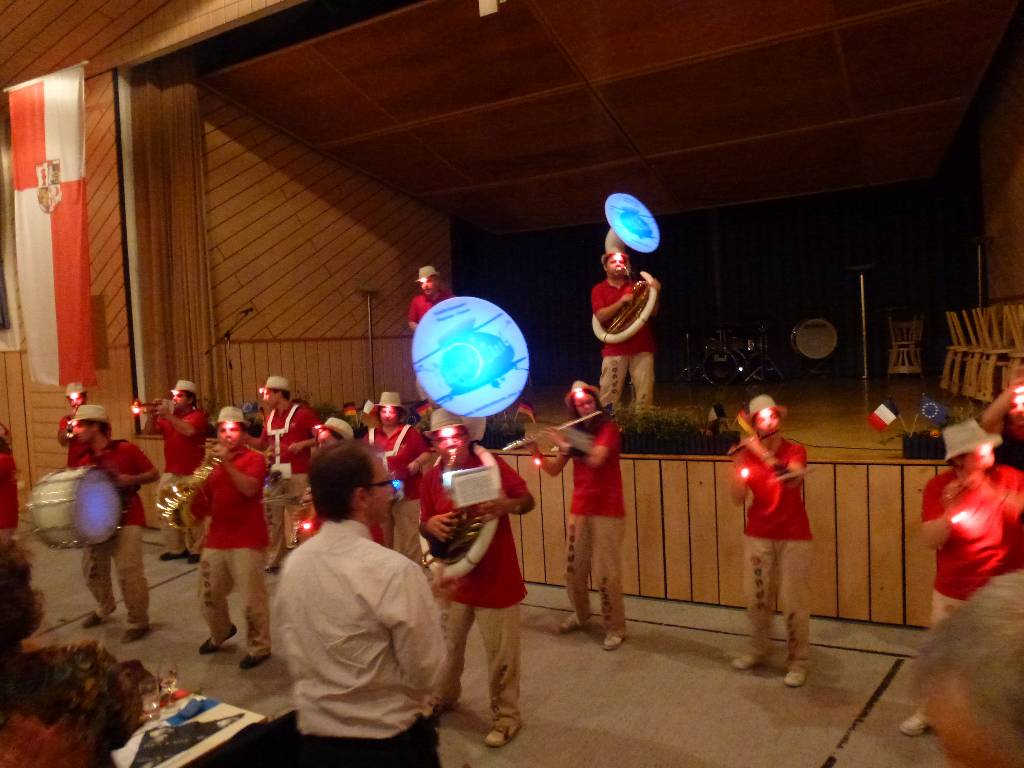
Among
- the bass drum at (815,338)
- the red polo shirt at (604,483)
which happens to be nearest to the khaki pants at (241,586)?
the red polo shirt at (604,483)

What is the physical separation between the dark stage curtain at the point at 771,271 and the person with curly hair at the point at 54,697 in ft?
35.4

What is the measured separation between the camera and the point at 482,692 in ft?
12.1

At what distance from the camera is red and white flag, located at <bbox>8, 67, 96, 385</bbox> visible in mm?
6777

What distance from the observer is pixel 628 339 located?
5219mm

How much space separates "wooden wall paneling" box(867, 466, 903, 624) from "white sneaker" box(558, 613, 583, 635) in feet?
6.12

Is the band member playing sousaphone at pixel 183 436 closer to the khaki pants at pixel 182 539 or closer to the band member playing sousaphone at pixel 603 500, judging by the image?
the khaki pants at pixel 182 539

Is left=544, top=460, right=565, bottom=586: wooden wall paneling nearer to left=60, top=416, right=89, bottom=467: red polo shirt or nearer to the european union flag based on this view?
the european union flag

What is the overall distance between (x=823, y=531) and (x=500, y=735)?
8.24 ft

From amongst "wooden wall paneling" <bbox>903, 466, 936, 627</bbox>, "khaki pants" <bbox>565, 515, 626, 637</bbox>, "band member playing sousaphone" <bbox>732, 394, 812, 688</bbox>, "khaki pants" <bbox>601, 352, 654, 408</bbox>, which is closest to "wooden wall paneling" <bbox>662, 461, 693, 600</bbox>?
"khaki pants" <bbox>601, 352, 654, 408</bbox>

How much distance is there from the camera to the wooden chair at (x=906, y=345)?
10.5 meters

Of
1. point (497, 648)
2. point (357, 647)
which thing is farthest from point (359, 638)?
point (497, 648)

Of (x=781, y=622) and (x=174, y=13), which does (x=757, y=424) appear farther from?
(x=174, y=13)

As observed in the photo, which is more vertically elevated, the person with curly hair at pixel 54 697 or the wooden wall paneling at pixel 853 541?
the person with curly hair at pixel 54 697

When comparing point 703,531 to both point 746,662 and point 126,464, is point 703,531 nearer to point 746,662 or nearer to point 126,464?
point 746,662
